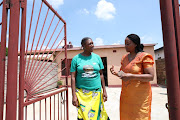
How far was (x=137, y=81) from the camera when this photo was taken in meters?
1.36

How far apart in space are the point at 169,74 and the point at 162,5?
1.30 feet

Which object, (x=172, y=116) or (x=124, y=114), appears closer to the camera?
(x=172, y=116)

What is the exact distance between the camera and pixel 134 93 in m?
1.37

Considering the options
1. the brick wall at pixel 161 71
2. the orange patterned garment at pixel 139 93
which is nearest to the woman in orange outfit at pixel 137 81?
the orange patterned garment at pixel 139 93

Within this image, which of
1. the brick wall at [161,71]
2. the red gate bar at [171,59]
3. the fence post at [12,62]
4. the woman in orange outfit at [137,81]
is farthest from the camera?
the brick wall at [161,71]

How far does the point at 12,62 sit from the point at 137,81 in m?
1.31

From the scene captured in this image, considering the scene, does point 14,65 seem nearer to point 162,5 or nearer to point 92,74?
point 92,74

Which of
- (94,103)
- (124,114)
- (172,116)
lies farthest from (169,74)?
(94,103)

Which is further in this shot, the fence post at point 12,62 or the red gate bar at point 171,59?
the fence post at point 12,62

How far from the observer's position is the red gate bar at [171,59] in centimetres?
62

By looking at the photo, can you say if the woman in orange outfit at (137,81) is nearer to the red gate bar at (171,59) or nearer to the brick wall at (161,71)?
the red gate bar at (171,59)

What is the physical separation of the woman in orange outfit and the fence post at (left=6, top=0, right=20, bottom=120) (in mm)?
1054

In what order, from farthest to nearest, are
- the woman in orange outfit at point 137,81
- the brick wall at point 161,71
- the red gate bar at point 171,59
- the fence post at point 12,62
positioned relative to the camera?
1. the brick wall at point 161,71
2. the woman in orange outfit at point 137,81
3. the fence post at point 12,62
4. the red gate bar at point 171,59

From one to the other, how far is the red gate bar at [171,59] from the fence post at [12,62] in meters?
1.19
